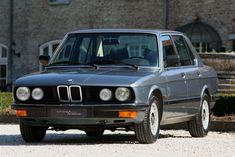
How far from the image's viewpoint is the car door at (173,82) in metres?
11.1

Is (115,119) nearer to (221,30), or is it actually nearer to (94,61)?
(94,61)

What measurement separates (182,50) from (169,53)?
78 centimetres

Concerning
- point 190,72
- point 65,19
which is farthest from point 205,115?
point 65,19

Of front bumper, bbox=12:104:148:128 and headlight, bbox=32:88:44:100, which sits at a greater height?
headlight, bbox=32:88:44:100

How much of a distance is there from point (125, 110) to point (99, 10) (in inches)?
940

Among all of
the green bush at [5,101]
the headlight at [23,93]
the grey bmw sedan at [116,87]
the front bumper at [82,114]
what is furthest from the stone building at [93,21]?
the front bumper at [82,114]

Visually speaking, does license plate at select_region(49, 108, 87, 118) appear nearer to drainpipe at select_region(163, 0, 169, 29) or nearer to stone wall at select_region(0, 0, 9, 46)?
drainpipe at select_region(163, 0, 169, 29)

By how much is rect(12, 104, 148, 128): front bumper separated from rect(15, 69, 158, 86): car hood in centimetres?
31

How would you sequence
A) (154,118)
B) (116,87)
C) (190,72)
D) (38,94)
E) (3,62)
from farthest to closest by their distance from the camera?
(3,62)
(190,72)
(154,118)
(38,94)
(116,87)

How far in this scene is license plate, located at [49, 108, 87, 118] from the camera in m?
10.0

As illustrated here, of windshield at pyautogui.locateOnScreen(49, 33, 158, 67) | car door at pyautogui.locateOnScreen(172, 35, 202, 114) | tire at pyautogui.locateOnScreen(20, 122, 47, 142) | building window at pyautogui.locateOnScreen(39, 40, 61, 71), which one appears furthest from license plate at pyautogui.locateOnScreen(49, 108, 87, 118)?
building window at pyautogui.locateOnScreen(39, 40, 61, 71)

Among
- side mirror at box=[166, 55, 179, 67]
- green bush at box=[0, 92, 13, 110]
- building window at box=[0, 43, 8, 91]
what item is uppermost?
side mirror at box=[166, 55, 179, 67]

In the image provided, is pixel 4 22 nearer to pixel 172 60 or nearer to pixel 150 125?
pixel 172 60

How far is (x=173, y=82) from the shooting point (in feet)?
37.1
